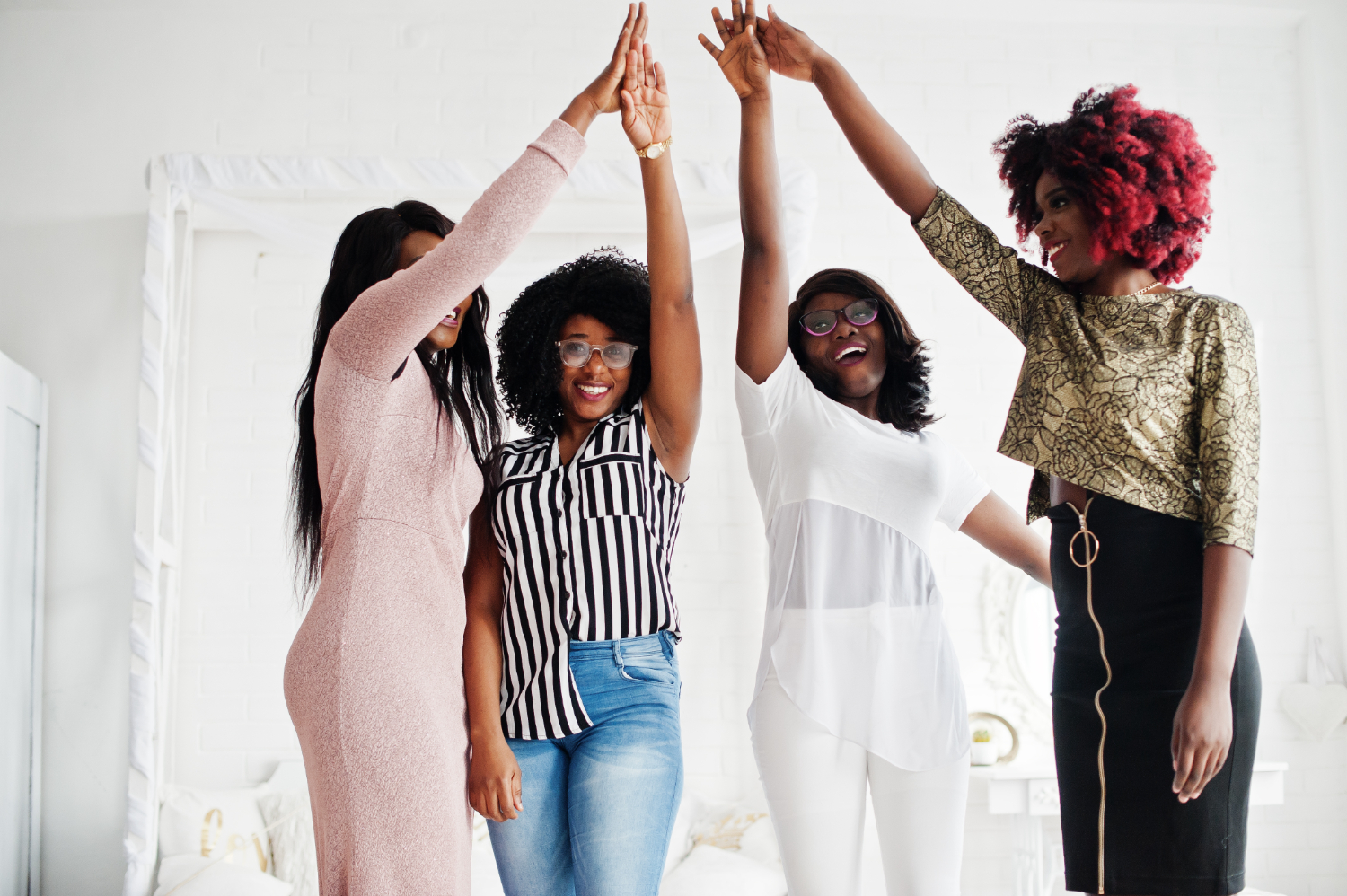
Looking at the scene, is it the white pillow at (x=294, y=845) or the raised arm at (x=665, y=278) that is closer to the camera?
the raised arm at (x=665, y=278)

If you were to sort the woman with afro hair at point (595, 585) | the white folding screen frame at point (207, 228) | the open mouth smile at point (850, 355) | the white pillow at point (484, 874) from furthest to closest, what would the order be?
the white folding screen frame at point (207, 228), the white pillow at point (484, 874), the open mouth smile at point (850, 355), the woman with afro hair at point (595, 585)

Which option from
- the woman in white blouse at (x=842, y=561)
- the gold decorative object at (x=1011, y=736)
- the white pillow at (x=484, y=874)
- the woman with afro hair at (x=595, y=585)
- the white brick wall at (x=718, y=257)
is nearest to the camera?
the woman with afro hair at (x=595, y=585)

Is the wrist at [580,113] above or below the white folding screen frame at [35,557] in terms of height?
above

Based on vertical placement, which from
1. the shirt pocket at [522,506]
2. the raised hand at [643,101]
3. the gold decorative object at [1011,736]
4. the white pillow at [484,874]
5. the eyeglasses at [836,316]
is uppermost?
the raised hand at [643,101]

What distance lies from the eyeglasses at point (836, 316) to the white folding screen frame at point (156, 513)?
2.19m

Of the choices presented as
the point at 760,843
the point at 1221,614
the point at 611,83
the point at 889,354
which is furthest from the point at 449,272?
the point at 760,843

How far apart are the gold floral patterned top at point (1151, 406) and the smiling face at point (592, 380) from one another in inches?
23.9

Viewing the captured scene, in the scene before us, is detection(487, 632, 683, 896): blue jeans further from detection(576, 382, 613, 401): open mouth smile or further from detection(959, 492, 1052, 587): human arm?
detection(959, 492, 1052, 587): human arm

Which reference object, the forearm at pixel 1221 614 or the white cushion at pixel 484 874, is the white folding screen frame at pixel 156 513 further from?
the forearm at pixel 1221 614

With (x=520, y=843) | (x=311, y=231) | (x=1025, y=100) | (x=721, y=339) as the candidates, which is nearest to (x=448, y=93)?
(x=311, y=231)

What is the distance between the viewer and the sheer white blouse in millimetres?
1644

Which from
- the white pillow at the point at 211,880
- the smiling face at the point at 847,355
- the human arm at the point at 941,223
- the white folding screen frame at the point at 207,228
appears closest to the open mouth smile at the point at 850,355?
the smiling face at the point at 847,355

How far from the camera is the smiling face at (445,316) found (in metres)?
1.58

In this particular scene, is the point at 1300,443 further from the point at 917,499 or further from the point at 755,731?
the point at 755,731
